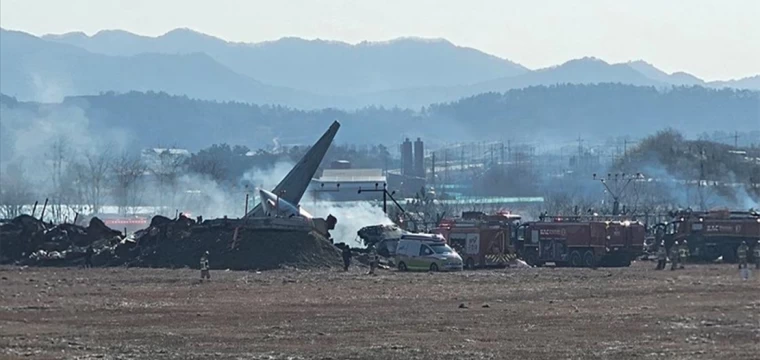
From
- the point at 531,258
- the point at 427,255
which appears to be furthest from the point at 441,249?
the point at 531,258

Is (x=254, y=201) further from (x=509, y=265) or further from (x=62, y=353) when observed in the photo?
(x=62, y=353)

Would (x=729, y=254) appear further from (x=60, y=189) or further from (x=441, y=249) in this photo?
(x=60, y=189)

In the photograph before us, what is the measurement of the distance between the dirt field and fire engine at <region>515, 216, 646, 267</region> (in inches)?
692

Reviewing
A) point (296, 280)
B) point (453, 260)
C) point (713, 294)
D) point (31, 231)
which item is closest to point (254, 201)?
point (31, 231)

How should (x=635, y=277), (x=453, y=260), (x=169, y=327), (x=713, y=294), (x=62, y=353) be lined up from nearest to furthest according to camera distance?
(x=62, y=353) < (x=169, y=327) < (x=713, y=294) < (x=635, y=277) < (x=453, y=260)

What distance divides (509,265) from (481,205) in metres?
105

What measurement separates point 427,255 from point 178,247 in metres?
12.0

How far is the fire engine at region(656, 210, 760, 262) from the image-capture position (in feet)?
264

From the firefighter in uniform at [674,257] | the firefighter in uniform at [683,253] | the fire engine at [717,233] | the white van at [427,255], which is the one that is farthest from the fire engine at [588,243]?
the white van at [427,255]

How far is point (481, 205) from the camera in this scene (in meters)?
178

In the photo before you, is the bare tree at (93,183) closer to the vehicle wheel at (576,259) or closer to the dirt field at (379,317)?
the vehicle wheel at (576,259)

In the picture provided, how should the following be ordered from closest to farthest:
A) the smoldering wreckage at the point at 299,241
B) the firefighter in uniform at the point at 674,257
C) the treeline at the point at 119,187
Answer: the firefighter in uniform at the point at 674,257
the smoldering wreckage at the point at 299,241
the treeline at the point at 119,187

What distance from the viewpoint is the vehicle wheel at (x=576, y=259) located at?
76500 mm

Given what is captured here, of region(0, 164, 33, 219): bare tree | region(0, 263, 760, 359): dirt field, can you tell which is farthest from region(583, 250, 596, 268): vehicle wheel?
region(0, 164, 33, 219): bare tree
